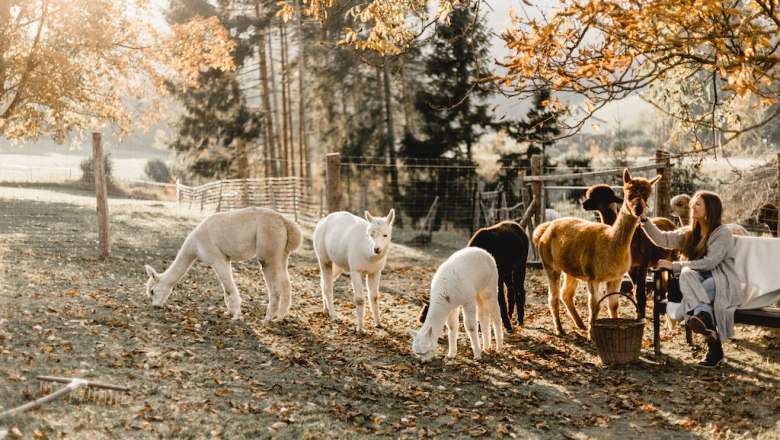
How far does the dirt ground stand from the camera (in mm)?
5363

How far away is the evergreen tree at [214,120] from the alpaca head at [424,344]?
24.3 m

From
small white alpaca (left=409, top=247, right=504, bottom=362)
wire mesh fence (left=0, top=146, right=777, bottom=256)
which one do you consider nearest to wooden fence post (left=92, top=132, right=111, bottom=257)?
wire mesh fence (left=0, top=146, right=777, bottom=256)

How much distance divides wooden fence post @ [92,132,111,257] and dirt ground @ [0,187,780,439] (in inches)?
76.1

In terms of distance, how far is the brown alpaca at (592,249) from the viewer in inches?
292

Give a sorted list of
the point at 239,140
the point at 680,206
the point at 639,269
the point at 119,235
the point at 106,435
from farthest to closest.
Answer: the point at 239,140, the point at 119,235, the point at 680,206, the point at 639,269, the point at 106,435

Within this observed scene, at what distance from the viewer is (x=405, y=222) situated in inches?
→ 1069

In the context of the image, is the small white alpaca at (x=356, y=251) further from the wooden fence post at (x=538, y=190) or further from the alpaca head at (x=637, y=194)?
the wooden fence post at (x=538, y=190)

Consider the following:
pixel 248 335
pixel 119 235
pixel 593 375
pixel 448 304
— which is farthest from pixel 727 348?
pixel 119 235

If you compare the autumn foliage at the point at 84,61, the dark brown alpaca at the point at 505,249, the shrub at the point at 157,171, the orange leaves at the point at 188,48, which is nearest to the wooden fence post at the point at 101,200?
the autumn foliage at the point at 84,61

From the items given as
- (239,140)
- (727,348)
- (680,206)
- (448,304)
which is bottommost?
(727,348)

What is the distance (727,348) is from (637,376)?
1725 millimetres

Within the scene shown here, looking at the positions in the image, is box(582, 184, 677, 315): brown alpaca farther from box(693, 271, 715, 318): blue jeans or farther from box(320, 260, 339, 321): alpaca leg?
box(320, 260, 339, 321): alpaca leg

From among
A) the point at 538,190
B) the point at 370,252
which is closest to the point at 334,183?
the point at 538,190

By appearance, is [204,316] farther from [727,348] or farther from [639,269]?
[727,348]
